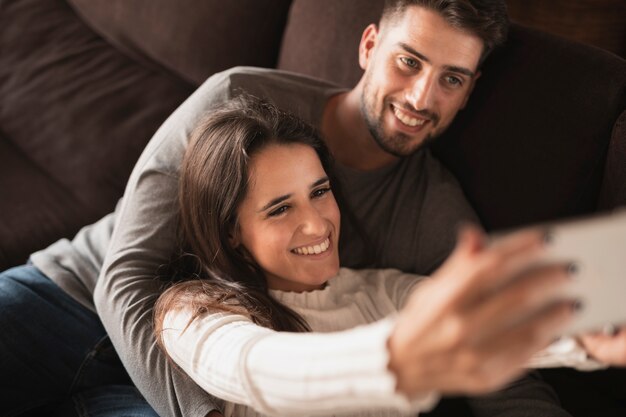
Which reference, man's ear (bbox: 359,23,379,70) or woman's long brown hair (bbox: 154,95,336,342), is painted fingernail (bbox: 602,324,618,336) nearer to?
woman's long brown hair (bbox: 154,95,336,342)

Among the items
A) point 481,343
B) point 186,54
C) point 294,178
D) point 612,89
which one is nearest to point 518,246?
point 481,343

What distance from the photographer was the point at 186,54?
198cm

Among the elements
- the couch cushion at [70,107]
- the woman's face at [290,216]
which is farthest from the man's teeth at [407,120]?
the couch cushion at [70,107]

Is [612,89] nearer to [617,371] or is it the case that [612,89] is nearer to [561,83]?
[561,83]

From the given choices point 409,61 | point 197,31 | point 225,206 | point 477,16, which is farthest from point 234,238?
point 197,31

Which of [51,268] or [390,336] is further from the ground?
[390,336]

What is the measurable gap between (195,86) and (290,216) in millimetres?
998

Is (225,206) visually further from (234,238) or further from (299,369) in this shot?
(299,369)

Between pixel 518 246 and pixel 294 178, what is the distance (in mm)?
625

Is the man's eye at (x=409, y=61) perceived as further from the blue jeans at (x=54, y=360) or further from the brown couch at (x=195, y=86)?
the blue jeans at (x=54, y=360)

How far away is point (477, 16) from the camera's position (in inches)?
52.4

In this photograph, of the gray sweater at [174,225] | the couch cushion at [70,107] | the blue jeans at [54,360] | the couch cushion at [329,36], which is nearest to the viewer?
the gray sweater at [174,225]

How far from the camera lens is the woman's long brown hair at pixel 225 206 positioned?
3.71 feet

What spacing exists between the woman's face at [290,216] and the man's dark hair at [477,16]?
1.41 ft
